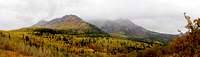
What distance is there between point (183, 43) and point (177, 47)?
287 mm

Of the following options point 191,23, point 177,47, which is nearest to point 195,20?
point 191,23

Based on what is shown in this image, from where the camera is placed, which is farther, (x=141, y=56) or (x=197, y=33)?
(x=141, y=56)

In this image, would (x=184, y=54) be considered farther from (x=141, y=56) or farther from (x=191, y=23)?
(x=141, y=56)

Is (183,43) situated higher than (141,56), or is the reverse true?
(183,43)

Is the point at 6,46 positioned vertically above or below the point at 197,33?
below

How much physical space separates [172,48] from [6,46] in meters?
89.7

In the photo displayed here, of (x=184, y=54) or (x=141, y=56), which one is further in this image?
(x=141, y=56)

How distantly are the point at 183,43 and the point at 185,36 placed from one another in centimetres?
40

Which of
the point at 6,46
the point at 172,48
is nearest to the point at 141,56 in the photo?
the point at 172,48

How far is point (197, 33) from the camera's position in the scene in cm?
1562

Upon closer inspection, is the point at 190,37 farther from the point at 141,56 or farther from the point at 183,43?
the point at 141,56

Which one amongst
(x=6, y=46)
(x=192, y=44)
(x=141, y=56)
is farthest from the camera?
(x=6, y=46)

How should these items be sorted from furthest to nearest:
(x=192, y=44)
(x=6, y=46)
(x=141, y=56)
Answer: (x=6, y=46)
(x=141, y=56)
(x=192, y=44)

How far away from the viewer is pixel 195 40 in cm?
1563
